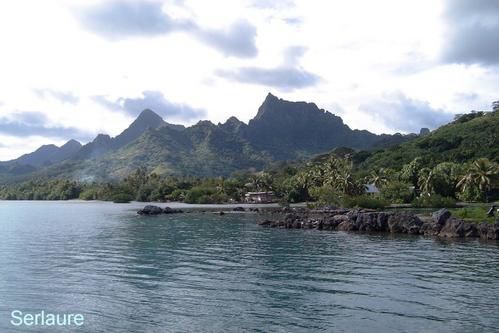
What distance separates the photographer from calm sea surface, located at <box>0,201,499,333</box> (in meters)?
24.5

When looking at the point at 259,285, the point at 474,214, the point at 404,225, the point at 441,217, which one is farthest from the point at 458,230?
the point at 259,285

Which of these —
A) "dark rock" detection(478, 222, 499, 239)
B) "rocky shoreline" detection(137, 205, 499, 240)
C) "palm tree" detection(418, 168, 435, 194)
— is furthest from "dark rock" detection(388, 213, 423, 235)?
"palm tree" detection(418, 168, 435, 194)

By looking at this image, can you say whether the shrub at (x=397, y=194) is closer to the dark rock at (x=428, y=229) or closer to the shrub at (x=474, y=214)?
the shrub at (x=474, y=214)

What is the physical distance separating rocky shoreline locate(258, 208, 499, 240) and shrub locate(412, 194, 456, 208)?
43822mm

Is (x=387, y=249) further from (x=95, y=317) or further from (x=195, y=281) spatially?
(x=95, y=317)

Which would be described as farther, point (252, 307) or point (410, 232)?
point (410, 232)

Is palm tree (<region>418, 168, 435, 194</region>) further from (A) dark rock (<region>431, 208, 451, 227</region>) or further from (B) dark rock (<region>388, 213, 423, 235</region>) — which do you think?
(A) dark rock (<region>431, 208, 451, 227</region>)

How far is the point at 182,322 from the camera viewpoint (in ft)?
79.9

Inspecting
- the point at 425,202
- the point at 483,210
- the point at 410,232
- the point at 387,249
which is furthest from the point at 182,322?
the point at 425,202

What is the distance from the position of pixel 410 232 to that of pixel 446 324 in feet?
151

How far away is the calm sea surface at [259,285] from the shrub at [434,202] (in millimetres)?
61410

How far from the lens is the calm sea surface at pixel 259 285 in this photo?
24.5 meters

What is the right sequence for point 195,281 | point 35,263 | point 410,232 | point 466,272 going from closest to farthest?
point 195,281
point 466,272
point 35,263
point 410,232

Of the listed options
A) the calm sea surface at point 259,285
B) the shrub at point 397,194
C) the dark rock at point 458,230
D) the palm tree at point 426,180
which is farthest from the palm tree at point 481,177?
the calm sea surface at point 259,285
